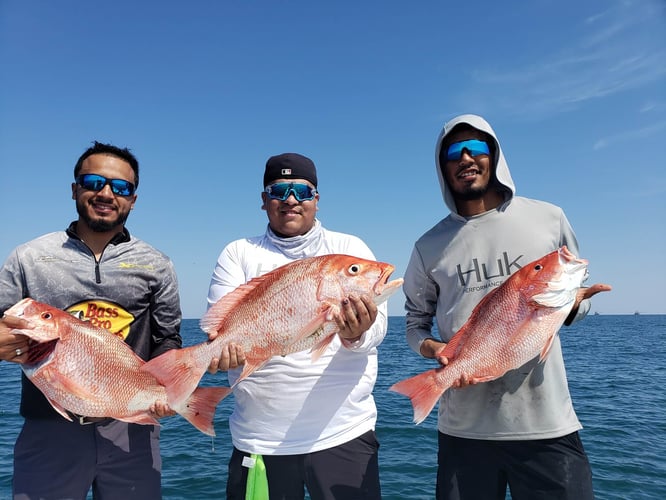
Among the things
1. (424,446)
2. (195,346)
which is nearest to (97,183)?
(195,346)

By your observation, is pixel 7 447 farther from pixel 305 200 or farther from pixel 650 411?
pixel 650 411

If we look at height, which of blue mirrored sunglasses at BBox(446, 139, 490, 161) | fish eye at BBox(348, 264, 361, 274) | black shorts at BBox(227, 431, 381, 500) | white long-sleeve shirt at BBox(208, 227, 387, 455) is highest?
blue mirrored sunglasses at BBox(446, 139, 490, 161)

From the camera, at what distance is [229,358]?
2.99 metres

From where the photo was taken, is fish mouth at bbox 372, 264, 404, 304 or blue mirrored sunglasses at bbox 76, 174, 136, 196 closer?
fish mouth at bbox 372, 264, 404, 304

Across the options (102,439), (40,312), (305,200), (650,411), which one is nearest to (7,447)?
(102,439)

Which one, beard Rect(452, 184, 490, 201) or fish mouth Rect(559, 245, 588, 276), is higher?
beard Rect(452, 184, 490, 201)

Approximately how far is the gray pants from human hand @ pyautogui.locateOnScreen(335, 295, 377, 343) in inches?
86.0

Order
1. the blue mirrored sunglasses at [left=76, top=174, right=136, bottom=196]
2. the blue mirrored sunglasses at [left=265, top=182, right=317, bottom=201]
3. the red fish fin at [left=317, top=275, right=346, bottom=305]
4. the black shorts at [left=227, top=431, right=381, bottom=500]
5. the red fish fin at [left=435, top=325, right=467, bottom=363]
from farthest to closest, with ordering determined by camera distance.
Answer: the blue mirrored sunglasses at [left=265, top=182, right=317, bottom=201], the blue mirrored sunglasses at [left=76, top=174, right=136, bottom=196], the black shorts at [left=227, top=431, right=381, bottom=500], the red fish fin at [left=435, top=325, right=467, bottom=363], the red fish fin at [left=317, top=275, right=346, bottom=305]

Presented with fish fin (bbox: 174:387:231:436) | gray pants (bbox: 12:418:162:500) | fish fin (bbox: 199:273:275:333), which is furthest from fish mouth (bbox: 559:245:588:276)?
gray pants (bbox: 12:418:162:500)

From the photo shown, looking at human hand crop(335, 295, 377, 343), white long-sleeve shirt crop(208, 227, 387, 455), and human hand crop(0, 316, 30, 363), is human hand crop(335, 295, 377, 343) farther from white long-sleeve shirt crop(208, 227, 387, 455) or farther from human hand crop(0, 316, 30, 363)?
human hand crop(0, 316, 30, 363)

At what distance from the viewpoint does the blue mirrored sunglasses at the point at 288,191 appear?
387 cm

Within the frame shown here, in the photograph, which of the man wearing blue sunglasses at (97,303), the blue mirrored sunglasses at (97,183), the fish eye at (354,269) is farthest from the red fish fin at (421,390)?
the blue mirrored sunglasses at (97,183)

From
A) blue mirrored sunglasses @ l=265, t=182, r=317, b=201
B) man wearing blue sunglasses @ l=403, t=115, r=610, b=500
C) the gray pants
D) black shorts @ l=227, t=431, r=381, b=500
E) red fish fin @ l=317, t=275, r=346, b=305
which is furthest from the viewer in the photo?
blue mirrored sunglasses @ l=265, t=182, r=317, b=201

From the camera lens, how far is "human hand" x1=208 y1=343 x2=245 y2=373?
2.99 metres
